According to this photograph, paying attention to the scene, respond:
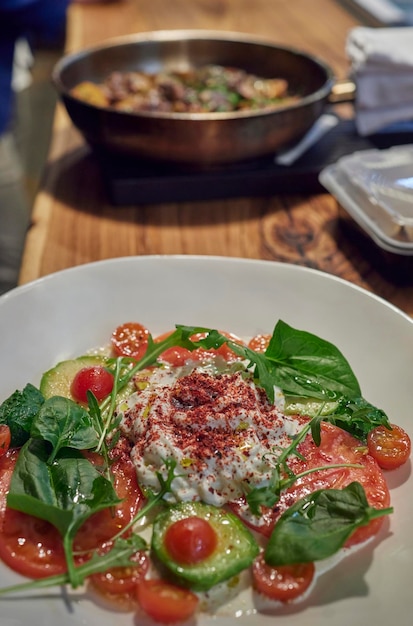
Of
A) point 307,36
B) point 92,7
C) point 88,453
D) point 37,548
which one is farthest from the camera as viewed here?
point 92,7

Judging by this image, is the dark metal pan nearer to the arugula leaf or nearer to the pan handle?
the pan handle

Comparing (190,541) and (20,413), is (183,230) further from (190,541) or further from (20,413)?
(190,541)

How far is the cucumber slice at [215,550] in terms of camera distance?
3.19ft

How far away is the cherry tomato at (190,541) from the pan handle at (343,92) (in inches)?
71.1

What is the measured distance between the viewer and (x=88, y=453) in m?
1.20

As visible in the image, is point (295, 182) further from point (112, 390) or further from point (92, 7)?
point (92, 7)

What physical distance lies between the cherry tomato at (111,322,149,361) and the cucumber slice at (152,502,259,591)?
1.42 feet

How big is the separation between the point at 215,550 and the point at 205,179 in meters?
1.44

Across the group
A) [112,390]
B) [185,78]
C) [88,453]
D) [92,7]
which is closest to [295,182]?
[185,78]

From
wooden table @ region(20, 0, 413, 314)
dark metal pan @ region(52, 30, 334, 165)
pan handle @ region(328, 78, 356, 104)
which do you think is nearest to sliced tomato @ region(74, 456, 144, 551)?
wooden table @ region(20, 0, 413, 314)

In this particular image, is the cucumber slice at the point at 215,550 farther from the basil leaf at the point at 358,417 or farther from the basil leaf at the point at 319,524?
the basil leaf at the point at 358,417

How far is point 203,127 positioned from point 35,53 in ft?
10.2

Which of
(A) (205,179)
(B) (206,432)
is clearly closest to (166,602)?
(B) (206,432)

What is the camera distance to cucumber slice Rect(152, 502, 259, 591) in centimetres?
97
